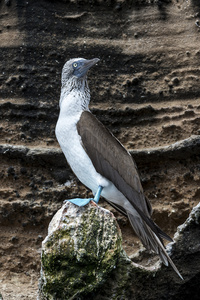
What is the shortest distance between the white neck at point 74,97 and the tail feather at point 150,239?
1100 mm

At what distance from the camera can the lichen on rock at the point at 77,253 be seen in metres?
3.53

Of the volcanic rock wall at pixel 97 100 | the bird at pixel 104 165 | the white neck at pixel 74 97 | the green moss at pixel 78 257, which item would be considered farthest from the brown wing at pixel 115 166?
the volcanic rock wall at pixel 97 100

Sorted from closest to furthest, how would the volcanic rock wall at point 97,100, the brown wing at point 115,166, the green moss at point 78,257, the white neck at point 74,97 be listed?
1. the green moss at point 78,257
2. the brown wing at point 115,166
3. the white neck at point 74,97
4. the volcanic rock wall at point 97,100

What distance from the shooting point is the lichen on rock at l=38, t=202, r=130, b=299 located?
3527 millimetres

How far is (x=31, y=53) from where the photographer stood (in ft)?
19.2

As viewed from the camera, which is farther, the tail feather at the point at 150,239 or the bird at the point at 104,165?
the bird at the point at 104,165

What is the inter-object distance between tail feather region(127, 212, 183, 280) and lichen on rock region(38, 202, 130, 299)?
1.31ft

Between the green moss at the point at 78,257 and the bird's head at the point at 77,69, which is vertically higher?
the bird's head at the point at 77,69

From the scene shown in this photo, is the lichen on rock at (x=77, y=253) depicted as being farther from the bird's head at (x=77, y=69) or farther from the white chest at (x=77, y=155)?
the bird's head at (x=77, y=69)

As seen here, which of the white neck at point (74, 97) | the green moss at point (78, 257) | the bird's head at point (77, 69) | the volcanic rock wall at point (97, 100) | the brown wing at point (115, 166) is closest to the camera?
the green moss at point (78, 257)

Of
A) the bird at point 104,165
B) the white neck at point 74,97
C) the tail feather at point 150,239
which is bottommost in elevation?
the tail feather at point 150,239

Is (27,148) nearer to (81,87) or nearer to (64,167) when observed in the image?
(64,167)

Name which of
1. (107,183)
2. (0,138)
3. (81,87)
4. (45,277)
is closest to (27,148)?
(0,138)

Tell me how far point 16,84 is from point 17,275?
2.30 metres
